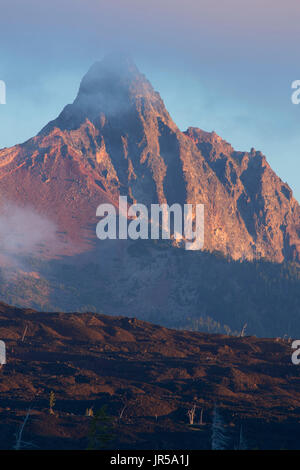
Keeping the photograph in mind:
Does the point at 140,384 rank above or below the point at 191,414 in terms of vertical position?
above

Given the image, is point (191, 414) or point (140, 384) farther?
point (140, 384)

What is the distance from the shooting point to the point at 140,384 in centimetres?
7844

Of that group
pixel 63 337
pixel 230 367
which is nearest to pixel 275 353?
pixel 230 367

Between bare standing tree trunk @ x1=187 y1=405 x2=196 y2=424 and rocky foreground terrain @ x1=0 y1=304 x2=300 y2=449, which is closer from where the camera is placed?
Answer: rocky foreground terrain @ x1=0 y1=304 x2=300 y2=449

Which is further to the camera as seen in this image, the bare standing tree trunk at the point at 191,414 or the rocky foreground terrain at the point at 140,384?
the bare standing tree trunk at the point at 191,414

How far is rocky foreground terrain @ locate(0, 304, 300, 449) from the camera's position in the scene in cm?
5931

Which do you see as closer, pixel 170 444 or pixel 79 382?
pixel 170 444

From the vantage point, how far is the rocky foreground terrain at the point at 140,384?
5931 cm

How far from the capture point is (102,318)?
120m

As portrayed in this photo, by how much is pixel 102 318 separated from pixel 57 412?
55039 mm
